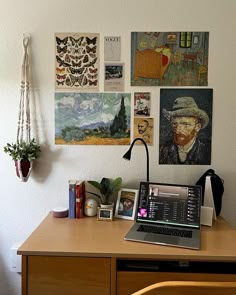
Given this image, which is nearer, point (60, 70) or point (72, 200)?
point (72, 200)

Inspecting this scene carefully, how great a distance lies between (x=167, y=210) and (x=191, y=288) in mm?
640

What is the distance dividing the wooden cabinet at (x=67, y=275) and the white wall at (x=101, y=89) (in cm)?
67

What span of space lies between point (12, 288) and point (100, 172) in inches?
39.5

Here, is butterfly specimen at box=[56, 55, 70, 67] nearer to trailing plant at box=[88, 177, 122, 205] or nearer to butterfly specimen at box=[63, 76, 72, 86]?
butterfly specimen at box=[63, 76, 72, 86]

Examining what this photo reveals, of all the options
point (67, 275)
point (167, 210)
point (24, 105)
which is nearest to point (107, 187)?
point (167, 210)

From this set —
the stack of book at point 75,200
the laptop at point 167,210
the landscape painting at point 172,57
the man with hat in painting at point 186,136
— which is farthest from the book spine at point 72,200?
the landscape painting at point 172,57

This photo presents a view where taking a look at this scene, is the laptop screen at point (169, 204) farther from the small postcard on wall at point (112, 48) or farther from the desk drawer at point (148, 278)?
the small postcard on wall at point (112, 48)

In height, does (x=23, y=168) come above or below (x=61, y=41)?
below

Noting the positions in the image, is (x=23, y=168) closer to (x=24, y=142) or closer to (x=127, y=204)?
(x=24, y=142)

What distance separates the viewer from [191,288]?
1113 mm

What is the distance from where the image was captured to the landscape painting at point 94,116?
6.50ft

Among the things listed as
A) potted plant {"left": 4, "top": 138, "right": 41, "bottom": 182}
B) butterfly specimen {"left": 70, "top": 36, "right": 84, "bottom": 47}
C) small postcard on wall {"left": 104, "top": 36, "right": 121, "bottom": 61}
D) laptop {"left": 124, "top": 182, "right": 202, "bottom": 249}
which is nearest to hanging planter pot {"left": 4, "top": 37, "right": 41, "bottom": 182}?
potted plant {"left": 4, "top": 138, "right": 41, "bottom": 182}

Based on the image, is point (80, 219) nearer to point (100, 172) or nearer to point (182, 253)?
point (100, 172)

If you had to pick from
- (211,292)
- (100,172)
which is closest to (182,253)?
(211,292)
